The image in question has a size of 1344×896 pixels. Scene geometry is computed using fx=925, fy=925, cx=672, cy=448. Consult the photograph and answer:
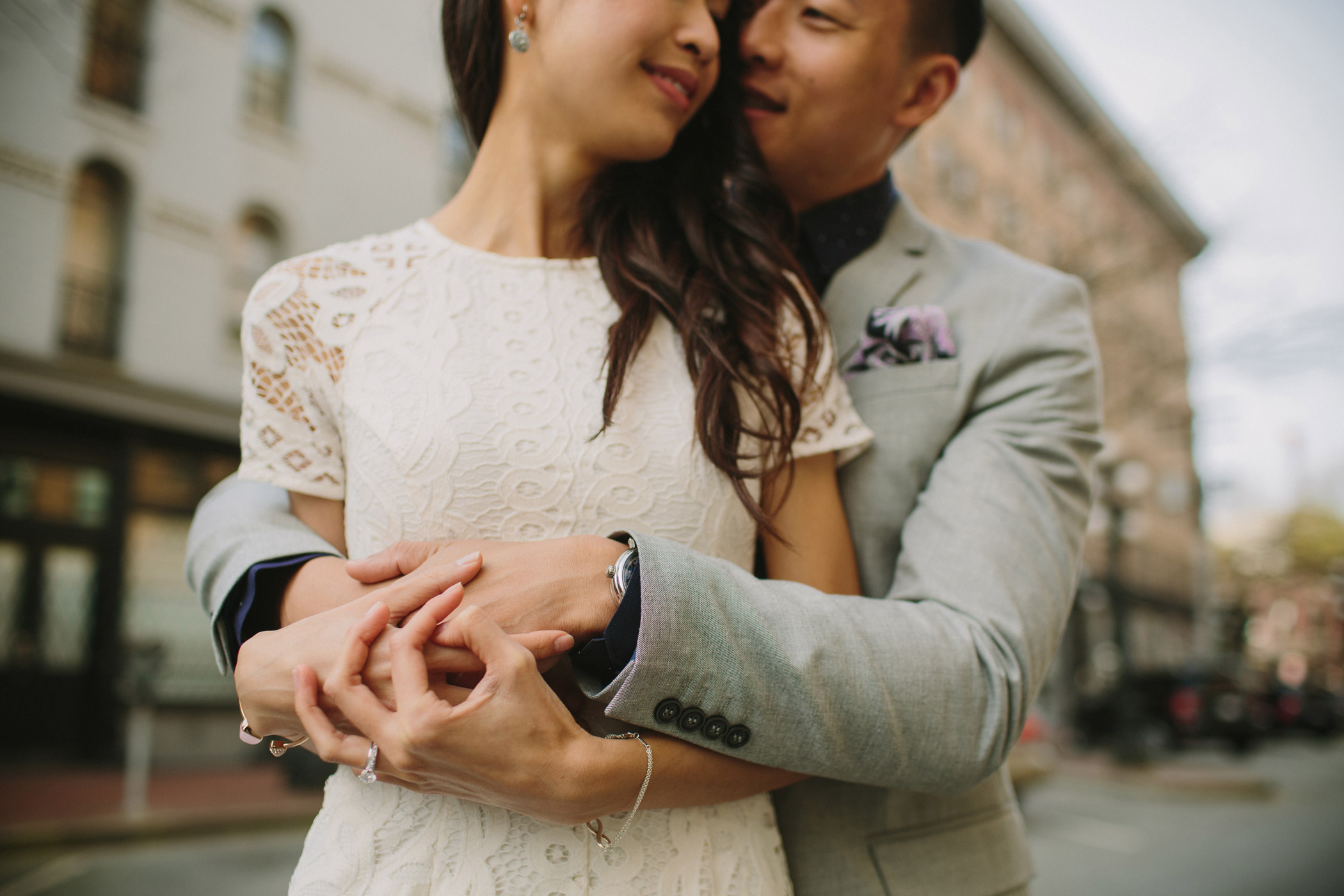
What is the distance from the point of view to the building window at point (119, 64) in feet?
34.9

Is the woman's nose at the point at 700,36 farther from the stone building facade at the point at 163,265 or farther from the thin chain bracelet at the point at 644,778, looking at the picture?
the stone building facade at the point at 163,265

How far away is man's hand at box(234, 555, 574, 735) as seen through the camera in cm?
113

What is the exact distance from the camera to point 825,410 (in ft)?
5.20

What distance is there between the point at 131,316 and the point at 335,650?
12.0 meters

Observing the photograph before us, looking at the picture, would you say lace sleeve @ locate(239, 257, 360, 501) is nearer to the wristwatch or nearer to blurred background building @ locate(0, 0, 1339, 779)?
the wristwatch

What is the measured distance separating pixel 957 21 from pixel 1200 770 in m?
15.3

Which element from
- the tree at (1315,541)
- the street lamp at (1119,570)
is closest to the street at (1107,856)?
the street lamp at (1119,570)

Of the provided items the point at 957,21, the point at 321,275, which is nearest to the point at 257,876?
the point at 321,275

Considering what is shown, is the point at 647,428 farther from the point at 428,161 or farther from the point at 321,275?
the point at 428,161

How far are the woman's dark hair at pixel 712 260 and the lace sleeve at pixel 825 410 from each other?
12 mm

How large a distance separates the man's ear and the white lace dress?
1063 mm

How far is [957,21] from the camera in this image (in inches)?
94.5

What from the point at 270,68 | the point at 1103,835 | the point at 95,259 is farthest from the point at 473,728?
the point at 270,68

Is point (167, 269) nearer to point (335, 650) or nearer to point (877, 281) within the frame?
point (877, 281)
